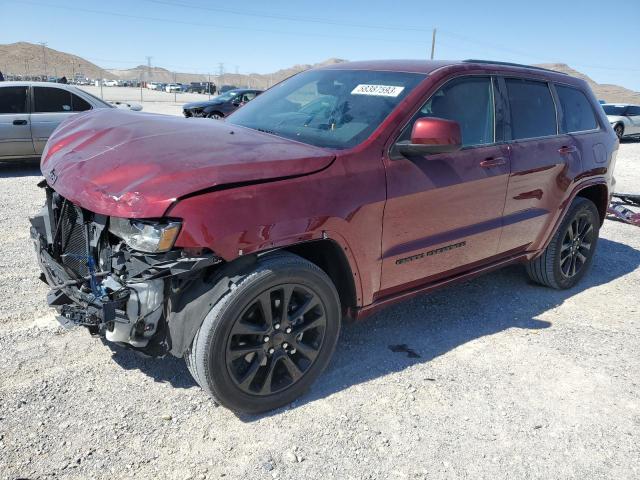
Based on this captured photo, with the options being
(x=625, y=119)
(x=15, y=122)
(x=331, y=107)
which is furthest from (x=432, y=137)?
(x=625, y=119)

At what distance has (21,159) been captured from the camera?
8.80 metres

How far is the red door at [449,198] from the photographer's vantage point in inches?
124

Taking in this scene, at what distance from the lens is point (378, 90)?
345 centimetres

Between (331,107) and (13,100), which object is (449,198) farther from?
(13,100)

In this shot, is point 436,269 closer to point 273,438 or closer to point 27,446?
point 273,438

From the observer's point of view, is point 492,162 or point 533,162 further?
point 533,162

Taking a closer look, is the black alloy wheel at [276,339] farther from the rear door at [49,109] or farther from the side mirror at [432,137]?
the rear door at [49,109]

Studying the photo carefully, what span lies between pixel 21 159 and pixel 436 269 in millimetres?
7930

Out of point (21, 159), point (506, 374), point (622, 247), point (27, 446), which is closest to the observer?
point (27, 446)

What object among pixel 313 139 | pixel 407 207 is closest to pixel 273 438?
pixel 407 207

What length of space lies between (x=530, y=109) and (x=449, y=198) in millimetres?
1353

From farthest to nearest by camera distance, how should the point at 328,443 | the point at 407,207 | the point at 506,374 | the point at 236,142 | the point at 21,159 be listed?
1. the point at 21,159
2. the point at 506,374
3. the point at 407,207
4. the point at 236,142
5. the point at 328,443

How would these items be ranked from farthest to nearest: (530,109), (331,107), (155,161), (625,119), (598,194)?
1. (625,119)
2. (598,194)
3. (530,109)
4. (331,107)
5. (155,161)

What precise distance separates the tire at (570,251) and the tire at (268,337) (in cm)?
251
